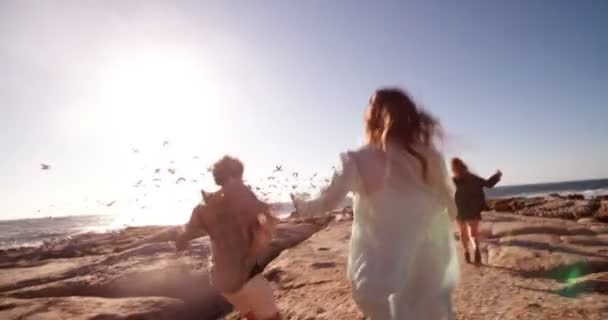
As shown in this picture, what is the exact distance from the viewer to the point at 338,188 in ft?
8.61

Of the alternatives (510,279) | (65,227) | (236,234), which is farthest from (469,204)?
(65,227)

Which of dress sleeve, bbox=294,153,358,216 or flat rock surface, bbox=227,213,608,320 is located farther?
flat rock surface, bbox=227,213,608,320

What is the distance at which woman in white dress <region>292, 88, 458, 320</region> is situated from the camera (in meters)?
2.53

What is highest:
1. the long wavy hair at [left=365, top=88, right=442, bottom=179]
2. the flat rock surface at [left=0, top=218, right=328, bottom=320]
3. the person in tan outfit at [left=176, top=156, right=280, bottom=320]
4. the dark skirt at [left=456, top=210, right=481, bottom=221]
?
the long wavy hair at [left=365, top=88, right=442, bottom=179]

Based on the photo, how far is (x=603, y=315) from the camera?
14.4 ft

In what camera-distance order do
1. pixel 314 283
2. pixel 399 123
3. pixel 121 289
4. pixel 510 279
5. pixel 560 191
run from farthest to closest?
1. pixel 560 191
2. pixel 121 289
3. pixel 314 283
4. pixel 510 279
5. pixel 399 123

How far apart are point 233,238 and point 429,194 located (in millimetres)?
1925

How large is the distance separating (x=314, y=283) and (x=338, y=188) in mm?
4567

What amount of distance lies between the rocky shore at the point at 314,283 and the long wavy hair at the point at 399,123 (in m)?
2.77

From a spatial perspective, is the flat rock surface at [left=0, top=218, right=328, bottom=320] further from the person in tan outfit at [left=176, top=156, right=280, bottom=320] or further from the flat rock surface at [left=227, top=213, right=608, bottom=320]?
the person in tan outfit at [left=176, top=156, right=280, bottom=320]

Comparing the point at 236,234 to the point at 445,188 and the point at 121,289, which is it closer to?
the point at 445,188

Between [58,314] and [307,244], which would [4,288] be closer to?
[58,314]

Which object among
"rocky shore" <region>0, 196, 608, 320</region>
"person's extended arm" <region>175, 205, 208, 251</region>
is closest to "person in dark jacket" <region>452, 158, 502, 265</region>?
"rocky shore" <region>0, 196, 608, 320</region>

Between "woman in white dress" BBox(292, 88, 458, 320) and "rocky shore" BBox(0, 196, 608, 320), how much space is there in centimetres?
239
